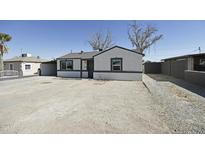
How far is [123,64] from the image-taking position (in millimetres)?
15203

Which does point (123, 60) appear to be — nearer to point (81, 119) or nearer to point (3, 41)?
point (81, 119)

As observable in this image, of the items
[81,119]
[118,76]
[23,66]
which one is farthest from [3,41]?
[81,119]

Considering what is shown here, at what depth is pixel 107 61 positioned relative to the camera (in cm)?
1580

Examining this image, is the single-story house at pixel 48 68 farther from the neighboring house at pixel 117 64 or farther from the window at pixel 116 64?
the window at pixel 116 64

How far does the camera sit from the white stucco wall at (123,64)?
14.9 m

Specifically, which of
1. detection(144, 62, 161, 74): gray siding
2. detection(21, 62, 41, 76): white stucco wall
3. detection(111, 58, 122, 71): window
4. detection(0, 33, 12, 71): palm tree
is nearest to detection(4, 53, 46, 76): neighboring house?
detection(21, 62, 41, 76): white stucco wall

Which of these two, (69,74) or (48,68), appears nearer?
(69,74)

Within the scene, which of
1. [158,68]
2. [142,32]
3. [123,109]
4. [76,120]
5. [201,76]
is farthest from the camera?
[142,32]

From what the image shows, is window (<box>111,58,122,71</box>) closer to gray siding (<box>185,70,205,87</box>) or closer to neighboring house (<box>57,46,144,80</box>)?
neighboring house (<box>57,46,144,80</box>)

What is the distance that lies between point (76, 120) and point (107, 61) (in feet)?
38.8

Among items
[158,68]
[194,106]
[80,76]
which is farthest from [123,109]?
[158,68]

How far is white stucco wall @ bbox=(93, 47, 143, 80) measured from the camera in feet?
48.9

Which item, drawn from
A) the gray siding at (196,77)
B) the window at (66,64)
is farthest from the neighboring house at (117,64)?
the gray siding at (196,77)
